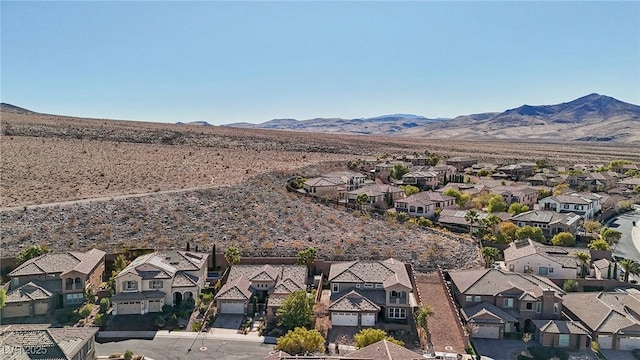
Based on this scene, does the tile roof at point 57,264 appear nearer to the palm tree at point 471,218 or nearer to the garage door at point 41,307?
the garage door at point 41,307

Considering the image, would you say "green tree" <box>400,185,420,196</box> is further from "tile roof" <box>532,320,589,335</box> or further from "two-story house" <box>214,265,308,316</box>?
"tile roof" <box>532,320,589,335</box>

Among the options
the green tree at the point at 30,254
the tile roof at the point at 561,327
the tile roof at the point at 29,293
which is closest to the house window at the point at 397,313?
the tile roof at the point at 561,327

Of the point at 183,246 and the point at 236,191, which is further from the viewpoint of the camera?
the point at 236,191

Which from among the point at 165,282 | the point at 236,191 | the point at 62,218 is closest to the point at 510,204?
the point at 236,191

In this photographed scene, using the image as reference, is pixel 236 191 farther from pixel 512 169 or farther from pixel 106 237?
pixel 512 169

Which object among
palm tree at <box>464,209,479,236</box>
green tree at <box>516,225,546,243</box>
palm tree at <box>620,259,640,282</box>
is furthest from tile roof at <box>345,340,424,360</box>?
palm tree at <box>464,209,479,236</box>

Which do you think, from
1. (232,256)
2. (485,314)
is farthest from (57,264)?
(485,314)

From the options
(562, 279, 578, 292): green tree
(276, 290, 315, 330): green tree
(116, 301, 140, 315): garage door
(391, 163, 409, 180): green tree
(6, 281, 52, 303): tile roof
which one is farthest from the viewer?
(391, 163, 409, 180): green tree
